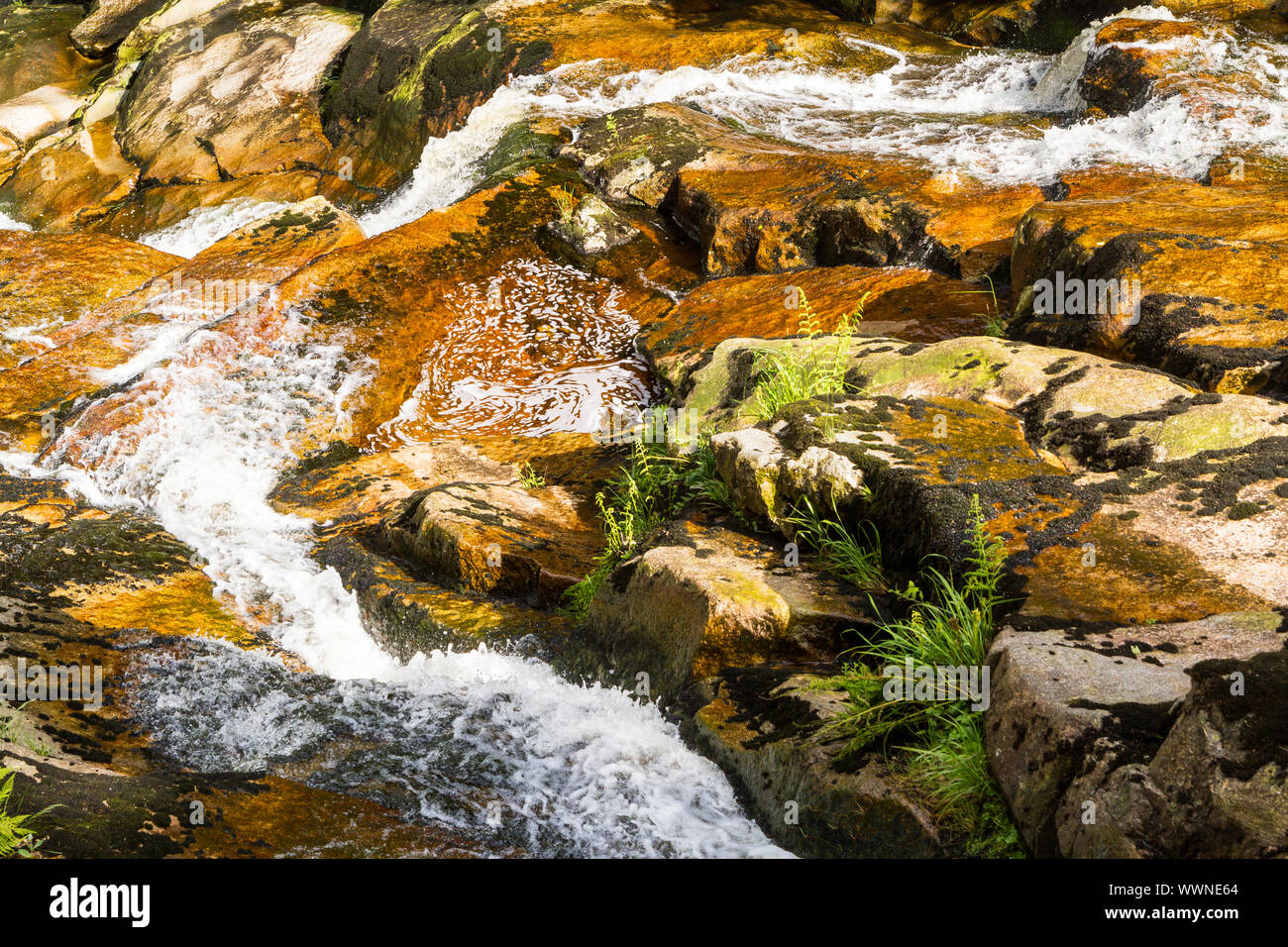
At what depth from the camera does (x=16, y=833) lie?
2.88 meters

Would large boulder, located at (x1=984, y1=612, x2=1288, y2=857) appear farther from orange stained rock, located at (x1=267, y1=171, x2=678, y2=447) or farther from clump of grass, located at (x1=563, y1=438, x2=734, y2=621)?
orange stained rock, located at (x1=267, y1=171, x2=678, y2=447)

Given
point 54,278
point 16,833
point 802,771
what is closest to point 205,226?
point 54,278

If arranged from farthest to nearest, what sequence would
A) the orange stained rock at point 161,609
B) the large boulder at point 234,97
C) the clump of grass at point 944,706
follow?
the large boulder at point 234,97 < the orange stained rock at point 161,609 < the clump of grass at point 944,706

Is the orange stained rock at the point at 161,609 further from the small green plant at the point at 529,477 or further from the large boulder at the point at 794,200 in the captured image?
the large boulder at the point at 794,200

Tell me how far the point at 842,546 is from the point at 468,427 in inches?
160

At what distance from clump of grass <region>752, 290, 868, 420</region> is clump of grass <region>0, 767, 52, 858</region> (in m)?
3.71

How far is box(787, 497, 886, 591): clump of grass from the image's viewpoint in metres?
4.29

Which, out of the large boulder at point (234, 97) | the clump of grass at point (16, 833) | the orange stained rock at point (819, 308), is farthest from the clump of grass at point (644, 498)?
the large boulder at point (234, 97)

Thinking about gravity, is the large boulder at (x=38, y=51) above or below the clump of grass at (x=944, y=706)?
above

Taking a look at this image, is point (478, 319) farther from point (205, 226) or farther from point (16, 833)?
point (16, 833)

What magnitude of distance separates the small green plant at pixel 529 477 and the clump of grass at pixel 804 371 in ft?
5.29

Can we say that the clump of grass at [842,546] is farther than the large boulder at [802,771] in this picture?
Yes

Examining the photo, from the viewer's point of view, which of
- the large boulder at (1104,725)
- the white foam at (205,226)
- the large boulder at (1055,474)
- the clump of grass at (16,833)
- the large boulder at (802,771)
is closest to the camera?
the large boulder at (1104,725)

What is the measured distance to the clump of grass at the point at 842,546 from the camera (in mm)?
4285
